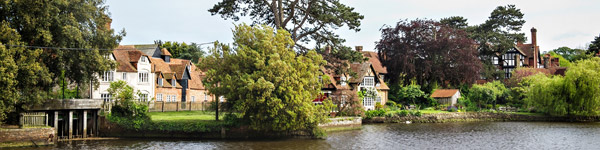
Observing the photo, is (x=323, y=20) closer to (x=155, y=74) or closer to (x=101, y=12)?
(x=101, y=12)

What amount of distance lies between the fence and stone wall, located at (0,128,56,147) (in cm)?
81

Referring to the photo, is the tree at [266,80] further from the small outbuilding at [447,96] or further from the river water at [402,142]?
the small outbuilding at [447,96]

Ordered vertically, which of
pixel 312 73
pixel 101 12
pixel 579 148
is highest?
pixel 101 12

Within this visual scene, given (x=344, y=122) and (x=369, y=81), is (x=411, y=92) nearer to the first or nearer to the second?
(x=369, y=81)

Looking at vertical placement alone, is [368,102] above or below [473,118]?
above

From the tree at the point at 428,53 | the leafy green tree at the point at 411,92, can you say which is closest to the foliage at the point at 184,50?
the tree at the point at 428,53

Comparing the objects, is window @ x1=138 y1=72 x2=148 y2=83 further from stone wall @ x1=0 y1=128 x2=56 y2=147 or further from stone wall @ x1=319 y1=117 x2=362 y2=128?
stone wall @ x1=319 y1=117 x2=362 y2=128

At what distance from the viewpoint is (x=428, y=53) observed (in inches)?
2534

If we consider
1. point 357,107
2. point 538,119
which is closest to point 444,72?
point 538,119

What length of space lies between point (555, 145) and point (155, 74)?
111 feet

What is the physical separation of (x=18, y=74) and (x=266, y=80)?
12.9m

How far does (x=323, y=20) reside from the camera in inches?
1467

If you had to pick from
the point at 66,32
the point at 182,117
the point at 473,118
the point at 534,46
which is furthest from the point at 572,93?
the point at 66,32

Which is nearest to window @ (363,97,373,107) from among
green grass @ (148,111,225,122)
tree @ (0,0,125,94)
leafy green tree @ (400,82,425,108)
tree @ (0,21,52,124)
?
leafy green tree @ (400,82,425,108)
